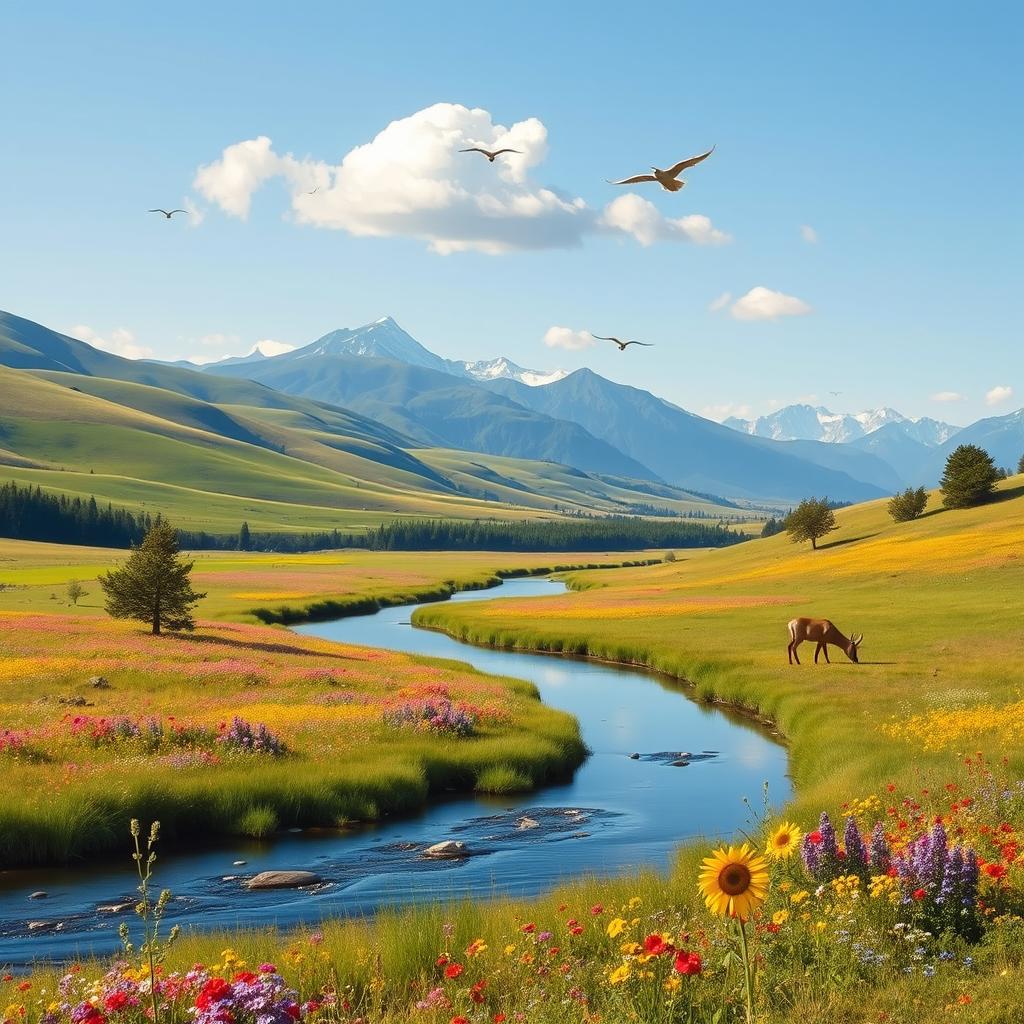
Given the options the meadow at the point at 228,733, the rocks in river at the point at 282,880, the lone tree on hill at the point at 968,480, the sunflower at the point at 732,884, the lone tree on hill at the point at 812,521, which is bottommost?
the rocks in river at the point at 282,880

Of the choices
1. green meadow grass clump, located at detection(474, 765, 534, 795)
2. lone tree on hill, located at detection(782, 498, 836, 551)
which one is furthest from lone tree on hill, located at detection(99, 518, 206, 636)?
lone tree on hill, located at detection(782, 498, 836, 551)

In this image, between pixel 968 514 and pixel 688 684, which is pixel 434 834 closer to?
pixel 688 684

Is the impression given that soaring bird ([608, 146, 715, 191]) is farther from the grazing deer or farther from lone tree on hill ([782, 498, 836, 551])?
lone tree on hill ([782, 498, 836, 551])

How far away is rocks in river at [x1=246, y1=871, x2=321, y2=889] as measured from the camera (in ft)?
74.5

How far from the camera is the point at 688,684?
54062 millimetres

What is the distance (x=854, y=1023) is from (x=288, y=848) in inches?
752

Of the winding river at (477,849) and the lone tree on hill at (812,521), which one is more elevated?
the lone tree on hill at (812,521)

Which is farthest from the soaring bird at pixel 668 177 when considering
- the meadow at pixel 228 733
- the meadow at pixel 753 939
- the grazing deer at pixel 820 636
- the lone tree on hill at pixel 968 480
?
the lone tree on hill at pixel 968 480

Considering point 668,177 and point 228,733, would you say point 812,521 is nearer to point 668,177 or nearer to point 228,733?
point 228,733

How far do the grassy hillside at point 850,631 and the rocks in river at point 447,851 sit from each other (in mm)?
8008

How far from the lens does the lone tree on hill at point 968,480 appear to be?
105562 mm

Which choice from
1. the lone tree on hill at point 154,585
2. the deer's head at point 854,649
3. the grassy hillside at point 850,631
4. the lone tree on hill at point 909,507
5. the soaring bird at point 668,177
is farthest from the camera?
the lone tree on hill at point 909,507

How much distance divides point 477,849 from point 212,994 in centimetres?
1863

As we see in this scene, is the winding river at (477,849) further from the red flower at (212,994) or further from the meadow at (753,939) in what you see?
the red flower at (212,994)
